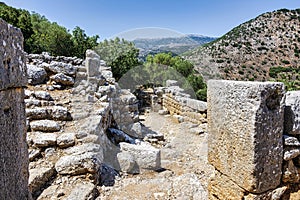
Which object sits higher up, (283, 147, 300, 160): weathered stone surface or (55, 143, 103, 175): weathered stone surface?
(283, 147, 300, 160): weathered stone surface

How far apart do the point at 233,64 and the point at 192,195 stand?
33904 millimetres

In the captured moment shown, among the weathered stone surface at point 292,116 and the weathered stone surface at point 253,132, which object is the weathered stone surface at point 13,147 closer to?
the weathered stone surface at point 253,132

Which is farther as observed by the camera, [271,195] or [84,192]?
[84,192]

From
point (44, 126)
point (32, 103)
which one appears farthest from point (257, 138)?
point (32, 103)

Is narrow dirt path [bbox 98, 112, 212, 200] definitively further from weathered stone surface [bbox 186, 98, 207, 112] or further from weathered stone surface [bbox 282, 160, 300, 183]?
weathered stone surface [bbox 282, 160, 300, 183]

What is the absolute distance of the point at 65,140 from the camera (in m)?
4.16

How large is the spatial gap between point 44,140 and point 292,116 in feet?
11.7

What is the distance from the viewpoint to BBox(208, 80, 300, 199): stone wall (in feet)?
7.49

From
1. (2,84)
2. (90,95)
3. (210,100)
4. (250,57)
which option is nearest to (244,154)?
(210,100)

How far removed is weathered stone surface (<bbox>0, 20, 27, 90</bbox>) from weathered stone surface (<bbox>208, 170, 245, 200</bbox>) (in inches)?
87.8

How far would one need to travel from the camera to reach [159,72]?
13.3 m

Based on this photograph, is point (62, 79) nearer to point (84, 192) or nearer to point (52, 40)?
point (84, 192)

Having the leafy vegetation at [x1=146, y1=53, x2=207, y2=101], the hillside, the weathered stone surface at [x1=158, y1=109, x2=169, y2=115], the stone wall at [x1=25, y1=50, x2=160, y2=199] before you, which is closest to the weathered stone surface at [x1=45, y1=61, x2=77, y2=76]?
the stone wall at [x1=25, y1=50, x2=160, y2=199]

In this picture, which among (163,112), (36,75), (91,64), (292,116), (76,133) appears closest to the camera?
(292,116)
